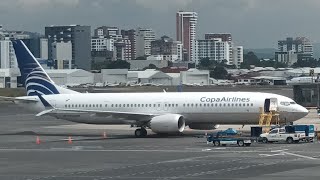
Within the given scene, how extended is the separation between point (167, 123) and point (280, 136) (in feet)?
35.8

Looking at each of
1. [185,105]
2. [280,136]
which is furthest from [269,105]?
[185,105]

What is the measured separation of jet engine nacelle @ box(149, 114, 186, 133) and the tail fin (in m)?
11.4

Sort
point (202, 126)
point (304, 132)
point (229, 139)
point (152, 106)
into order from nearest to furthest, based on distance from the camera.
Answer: point (229, 139) → point (304, 132) → point (202, 126) → point (152, 106)

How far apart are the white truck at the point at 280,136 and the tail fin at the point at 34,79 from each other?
2255 cm

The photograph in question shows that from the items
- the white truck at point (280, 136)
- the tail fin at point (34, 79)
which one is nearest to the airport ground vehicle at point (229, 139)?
the white truck at point (280, 136)

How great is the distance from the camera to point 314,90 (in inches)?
3989

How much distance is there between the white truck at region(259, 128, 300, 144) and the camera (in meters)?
59.3

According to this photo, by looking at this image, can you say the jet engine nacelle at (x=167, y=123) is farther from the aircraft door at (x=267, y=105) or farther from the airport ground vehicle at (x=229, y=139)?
the airport ground vehicle at (x=229, y=139)

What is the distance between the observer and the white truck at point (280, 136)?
195 feet

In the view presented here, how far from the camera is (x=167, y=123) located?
6706 cm

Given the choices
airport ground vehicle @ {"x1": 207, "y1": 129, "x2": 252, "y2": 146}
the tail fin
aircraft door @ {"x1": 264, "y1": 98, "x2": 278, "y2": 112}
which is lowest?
airport ground vehicle @ {"x1": 207, "y1": 129, "x2": 252, "y2": 146}

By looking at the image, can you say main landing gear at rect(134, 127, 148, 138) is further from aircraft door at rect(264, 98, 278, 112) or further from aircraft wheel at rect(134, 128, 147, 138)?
aircraft door at rect(264, 98, 278, 112)

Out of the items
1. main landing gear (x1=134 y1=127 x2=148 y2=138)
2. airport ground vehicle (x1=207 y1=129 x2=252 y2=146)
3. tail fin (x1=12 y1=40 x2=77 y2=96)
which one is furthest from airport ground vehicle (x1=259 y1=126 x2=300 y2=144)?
Result: tail fin (x1=12 y1=40 x2=77 y2=96)

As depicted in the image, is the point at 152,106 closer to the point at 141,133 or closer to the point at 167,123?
the point at 141,133
